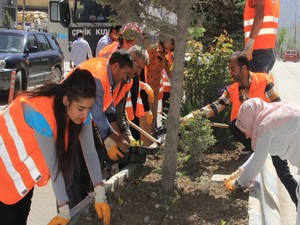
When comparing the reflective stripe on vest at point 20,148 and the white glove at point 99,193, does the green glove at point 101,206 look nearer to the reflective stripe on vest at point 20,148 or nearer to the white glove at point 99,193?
the white glove at point 99,193

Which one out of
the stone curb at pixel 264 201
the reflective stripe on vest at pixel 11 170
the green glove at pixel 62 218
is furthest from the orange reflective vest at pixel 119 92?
the reflective stripe on vest at pixel 11 170

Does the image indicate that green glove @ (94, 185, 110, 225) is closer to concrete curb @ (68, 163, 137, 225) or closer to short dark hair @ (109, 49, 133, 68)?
concrete curb @ (68, 163, 137, 225)

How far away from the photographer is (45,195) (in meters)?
4.70

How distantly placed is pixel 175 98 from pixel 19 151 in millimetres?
1407

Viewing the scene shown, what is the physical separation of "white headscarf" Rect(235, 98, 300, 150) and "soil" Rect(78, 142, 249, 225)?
0.57 meters

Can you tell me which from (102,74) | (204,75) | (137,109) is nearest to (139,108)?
(137,109)

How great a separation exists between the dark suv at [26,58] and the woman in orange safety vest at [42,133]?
7.88 metres

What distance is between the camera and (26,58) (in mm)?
10938

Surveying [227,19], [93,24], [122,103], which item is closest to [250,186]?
[122,103]

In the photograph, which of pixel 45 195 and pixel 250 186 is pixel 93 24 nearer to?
pixel 45 195

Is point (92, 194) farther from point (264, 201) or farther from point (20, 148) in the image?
point (264, 201)

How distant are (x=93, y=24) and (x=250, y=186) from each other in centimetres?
797

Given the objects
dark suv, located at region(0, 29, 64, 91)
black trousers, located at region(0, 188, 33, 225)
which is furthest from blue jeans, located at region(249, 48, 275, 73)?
dark suv, located at region(0, 29, 64, 91)

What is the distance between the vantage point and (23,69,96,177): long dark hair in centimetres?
235
